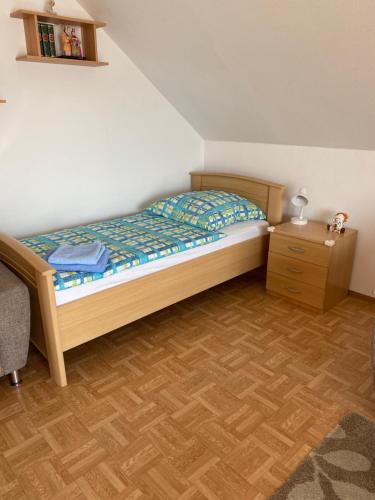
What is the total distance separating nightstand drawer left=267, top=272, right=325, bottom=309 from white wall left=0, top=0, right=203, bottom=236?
1364mm

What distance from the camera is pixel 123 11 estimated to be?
2.59 m

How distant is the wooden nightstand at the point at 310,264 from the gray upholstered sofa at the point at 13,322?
71.7 inches

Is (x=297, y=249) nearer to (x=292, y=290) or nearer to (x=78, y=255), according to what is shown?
(x=292, y=290)

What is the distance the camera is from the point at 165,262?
242 cm

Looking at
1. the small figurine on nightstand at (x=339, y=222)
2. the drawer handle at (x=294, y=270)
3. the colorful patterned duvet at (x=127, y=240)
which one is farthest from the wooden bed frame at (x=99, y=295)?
the small figurine on nightstand at (x=339, y=222)

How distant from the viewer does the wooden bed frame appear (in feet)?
6.43

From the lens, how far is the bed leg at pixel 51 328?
1.87 meters

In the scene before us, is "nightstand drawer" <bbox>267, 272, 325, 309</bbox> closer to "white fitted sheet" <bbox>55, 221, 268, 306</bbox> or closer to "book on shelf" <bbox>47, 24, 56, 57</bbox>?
"white fitted sheet" <bbox>55, 221, 268, 306</bbox>

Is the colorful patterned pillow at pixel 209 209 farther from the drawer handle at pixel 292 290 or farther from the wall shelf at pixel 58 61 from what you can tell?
the wall shelf at pixel 58 61

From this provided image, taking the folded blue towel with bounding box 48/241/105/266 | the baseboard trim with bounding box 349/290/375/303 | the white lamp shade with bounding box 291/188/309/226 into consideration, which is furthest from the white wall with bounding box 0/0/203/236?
the baseboard trim with bounding box 349/290/375/303

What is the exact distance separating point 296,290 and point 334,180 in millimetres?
892

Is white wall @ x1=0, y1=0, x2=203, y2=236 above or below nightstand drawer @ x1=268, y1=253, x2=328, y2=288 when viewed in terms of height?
above

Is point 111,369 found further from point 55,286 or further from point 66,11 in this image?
point 66,11

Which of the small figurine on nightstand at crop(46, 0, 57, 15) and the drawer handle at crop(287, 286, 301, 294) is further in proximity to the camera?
the drawer handle at crop(287, 286, 301, 294)
